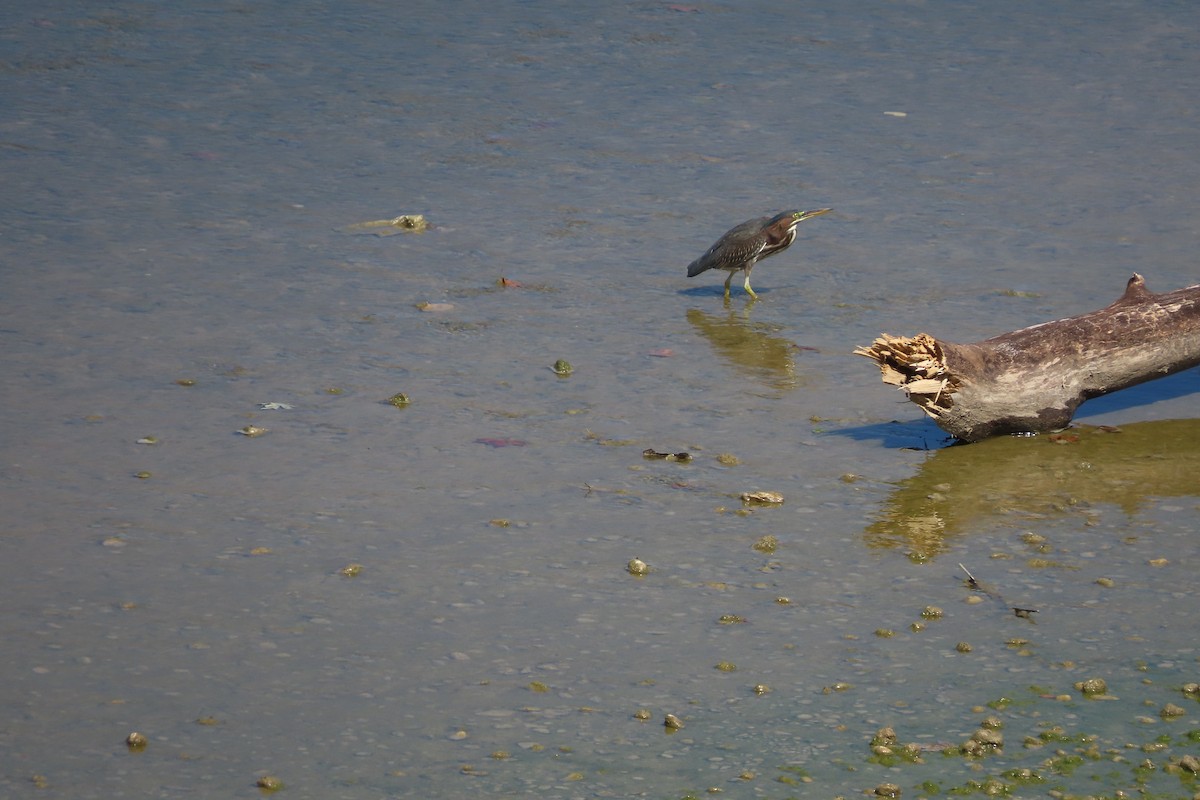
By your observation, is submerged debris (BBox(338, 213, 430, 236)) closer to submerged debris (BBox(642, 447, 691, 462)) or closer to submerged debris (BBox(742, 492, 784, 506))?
submerged debris (BBox(642, 447, 691, 462))

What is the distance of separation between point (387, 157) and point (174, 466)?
5.35 meters

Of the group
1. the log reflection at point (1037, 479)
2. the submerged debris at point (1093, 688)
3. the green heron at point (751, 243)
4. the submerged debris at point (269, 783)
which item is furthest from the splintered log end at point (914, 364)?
the submerged debris at point (269, 783)

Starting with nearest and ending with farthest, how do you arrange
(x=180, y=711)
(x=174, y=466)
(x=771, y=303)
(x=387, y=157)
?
1. (x=180, y=711)
2. (x=174, y=466)
3. (x=771, y=303)
4. (x=387, y=157)

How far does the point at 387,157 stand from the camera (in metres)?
11.3

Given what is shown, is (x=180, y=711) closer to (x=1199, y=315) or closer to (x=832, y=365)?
(x=832, y=365)

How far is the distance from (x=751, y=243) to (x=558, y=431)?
2435 mm

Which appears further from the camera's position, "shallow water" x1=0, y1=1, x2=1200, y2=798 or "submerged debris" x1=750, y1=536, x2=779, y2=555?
"submerged debris" x1=750, y1=536, x2=779, y2=555

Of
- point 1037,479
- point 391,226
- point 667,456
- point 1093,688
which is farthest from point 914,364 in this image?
point 391,226

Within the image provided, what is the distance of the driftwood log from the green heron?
82.0 inches

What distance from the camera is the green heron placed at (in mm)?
8867

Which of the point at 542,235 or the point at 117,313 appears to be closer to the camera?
the point at 117,313

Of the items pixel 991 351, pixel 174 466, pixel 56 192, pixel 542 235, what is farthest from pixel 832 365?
pixel 56 192

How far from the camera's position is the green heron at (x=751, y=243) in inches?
349

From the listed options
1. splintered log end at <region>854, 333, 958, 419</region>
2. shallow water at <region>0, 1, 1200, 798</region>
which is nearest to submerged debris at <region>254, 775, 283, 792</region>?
shallow water at <region>0, 1, 1200, 798</region>
